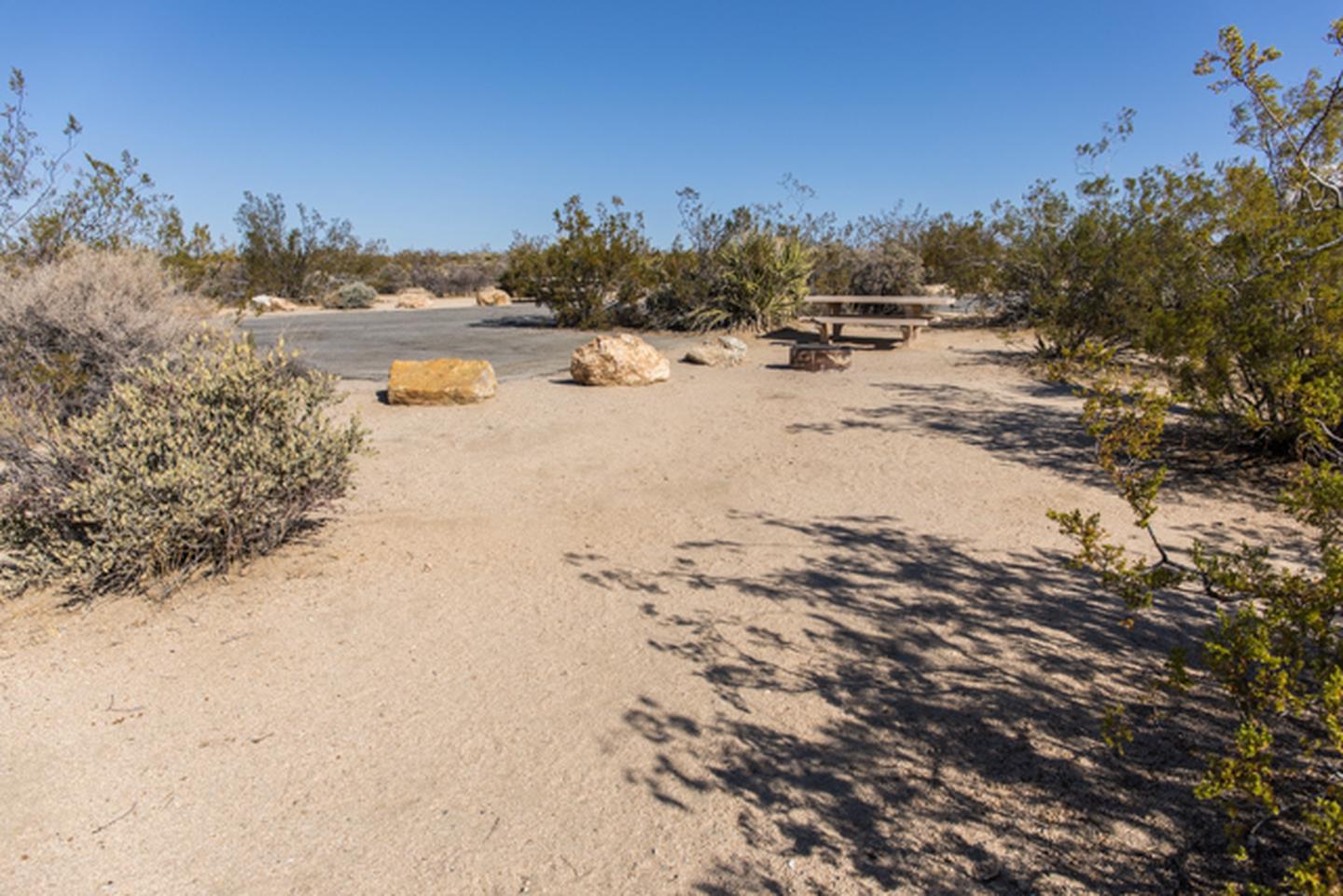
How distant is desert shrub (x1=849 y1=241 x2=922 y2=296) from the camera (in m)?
17.3

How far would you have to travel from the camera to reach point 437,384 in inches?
343

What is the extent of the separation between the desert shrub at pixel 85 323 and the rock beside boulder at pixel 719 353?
6746 millimetres

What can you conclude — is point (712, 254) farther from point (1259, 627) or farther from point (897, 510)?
point (1259, 627)

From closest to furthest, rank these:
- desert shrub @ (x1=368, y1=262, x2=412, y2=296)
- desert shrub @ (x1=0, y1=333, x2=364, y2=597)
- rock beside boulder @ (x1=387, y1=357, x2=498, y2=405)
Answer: desert shrub @ (x1=0, y1=333, x2=364, y2=597) < rock beside boulder @ (x1=387, y1=357, x2=498, y2=405) < desert shrub @ (x1=368, y1=262, x2=412, y2=296)

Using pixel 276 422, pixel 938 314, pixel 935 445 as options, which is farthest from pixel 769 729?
pixel 938 314

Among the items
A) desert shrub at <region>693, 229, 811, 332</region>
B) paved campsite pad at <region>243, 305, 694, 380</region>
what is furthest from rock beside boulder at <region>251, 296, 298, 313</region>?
desert shrub at <region>693, 229, 811, 332</region>

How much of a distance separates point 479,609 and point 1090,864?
2827 mm

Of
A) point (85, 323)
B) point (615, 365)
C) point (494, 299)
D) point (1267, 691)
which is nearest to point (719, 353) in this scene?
point (615, 365)

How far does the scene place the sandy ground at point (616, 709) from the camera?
234cm

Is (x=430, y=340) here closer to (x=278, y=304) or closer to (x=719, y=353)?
(x=719, y=353)

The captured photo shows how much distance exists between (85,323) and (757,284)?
38.2 ft

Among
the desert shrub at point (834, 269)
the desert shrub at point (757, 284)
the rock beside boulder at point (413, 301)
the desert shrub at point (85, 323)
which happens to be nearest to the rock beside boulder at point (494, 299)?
the rock beside boulder at point (413, 301)

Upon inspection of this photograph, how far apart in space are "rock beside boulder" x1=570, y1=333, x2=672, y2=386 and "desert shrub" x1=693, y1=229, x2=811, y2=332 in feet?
19.6

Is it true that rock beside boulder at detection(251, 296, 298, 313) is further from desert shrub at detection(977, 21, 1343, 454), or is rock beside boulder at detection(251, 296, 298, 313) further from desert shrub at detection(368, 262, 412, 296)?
desert shrub at detection(977, 21, 1343, 454)
